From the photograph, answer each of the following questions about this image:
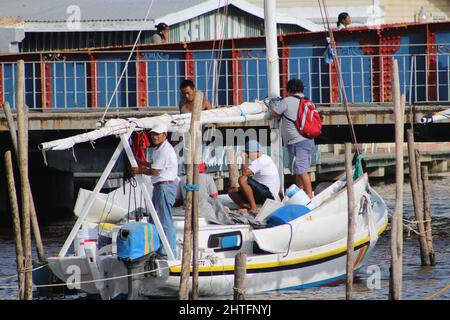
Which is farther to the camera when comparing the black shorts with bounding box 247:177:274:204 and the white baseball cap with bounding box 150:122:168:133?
the black shorts with bounding box 247:177:274:204

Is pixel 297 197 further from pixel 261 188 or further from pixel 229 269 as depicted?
pixel 229 269

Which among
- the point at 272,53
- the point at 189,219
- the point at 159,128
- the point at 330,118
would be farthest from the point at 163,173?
the point at 330,118

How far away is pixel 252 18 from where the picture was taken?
38.4 meters

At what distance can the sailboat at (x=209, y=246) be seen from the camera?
740 inches

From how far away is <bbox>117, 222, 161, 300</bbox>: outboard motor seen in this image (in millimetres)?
18469

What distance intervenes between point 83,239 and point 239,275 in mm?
3202

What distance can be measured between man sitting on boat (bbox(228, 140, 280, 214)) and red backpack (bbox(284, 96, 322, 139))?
2.44 feet

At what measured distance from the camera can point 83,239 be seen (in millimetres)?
20078

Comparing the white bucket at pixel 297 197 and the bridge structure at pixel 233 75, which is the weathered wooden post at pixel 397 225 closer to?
the white bucket at pixel 297 197

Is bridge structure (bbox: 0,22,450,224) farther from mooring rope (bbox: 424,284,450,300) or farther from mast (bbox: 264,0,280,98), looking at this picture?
mooring rope (bbox: 424,284,450,300)

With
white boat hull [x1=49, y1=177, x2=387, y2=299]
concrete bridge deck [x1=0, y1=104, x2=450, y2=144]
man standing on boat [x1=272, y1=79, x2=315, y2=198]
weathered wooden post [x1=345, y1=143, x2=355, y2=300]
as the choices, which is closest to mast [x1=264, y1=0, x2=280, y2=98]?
man standing on boat [x1=272, y1=79, x2=315, y2=198]

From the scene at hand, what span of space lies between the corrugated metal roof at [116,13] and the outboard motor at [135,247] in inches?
653
